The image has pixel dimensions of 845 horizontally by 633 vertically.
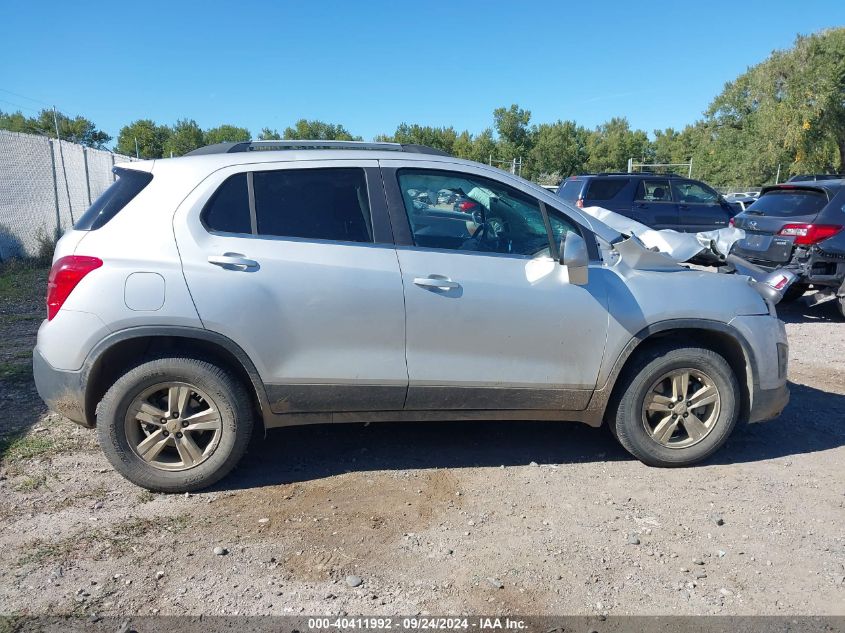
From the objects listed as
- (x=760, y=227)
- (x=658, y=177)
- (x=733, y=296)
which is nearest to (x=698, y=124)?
(x=658, y=177)

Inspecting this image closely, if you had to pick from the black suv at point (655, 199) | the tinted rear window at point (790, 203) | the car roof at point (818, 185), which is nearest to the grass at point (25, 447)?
the tinted rear window at point (790, 203)

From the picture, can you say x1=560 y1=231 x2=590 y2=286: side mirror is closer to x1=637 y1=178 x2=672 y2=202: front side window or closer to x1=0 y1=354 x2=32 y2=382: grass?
x1=0 y1=354 x2=32 y2=382: grass

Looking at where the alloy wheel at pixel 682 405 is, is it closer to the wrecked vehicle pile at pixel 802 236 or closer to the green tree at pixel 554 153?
the wrecked vehicle pile at pixel 802 236

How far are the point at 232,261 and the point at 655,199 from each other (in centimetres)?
1123

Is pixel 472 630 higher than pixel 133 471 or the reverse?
the reverse

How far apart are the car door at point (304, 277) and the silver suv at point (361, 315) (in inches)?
0.4

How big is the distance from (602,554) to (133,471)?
102 inches

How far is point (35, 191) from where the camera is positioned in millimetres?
12164

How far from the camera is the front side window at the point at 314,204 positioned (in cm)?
376

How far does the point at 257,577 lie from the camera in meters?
3.03

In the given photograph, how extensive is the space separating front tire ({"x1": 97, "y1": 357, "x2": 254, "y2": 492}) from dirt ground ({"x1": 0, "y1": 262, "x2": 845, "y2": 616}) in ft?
0.53

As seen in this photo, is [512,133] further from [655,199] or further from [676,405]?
[676,405]

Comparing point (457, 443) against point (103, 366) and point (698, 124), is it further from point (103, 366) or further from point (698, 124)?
point (698, 124)

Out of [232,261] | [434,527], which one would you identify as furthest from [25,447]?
[434,527]
